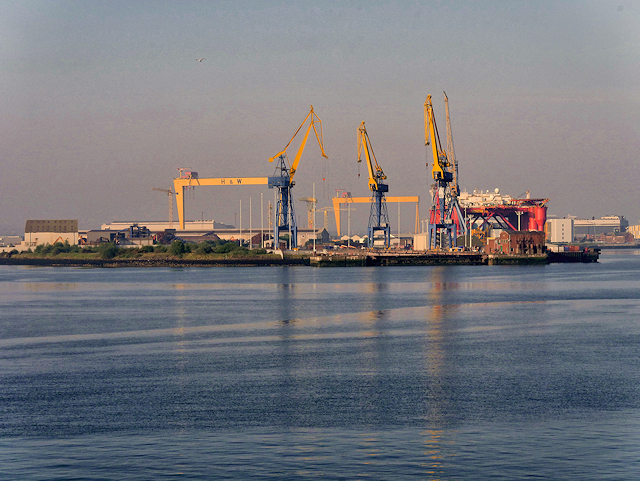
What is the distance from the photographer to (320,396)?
16547 mm

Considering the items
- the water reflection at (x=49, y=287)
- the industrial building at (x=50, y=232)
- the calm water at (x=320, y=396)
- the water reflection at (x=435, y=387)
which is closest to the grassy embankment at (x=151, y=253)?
the industrial building at (x=50, y=232)

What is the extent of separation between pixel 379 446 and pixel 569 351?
41.6ft

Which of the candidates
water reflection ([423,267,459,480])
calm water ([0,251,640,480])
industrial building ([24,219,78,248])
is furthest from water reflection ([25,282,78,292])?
industrial building ([24,219,78,248])

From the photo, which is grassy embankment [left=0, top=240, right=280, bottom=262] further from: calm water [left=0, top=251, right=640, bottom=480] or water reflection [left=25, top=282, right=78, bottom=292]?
calm water [left=0, top=251, right=640, bottom=480]

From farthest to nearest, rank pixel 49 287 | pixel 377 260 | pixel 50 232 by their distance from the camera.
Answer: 1. pixel 50 232
2. pixel 377 260
3. pixel 49 287

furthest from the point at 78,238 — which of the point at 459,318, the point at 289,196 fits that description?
the point at 459,318

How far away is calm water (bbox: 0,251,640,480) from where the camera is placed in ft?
38.5

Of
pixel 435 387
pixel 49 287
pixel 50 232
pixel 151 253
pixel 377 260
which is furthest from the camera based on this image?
pixel 50 232

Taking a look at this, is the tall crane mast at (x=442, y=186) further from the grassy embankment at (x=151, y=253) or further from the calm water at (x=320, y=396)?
the calm water at (x=320, y=396)

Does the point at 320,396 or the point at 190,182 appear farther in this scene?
the point at 190,182

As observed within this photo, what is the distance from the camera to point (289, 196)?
108 metres

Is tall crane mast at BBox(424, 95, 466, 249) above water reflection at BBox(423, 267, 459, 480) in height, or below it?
above

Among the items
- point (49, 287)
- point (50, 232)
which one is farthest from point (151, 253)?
point (49, 287)

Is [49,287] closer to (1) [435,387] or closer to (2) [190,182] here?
(1) [435,387]
